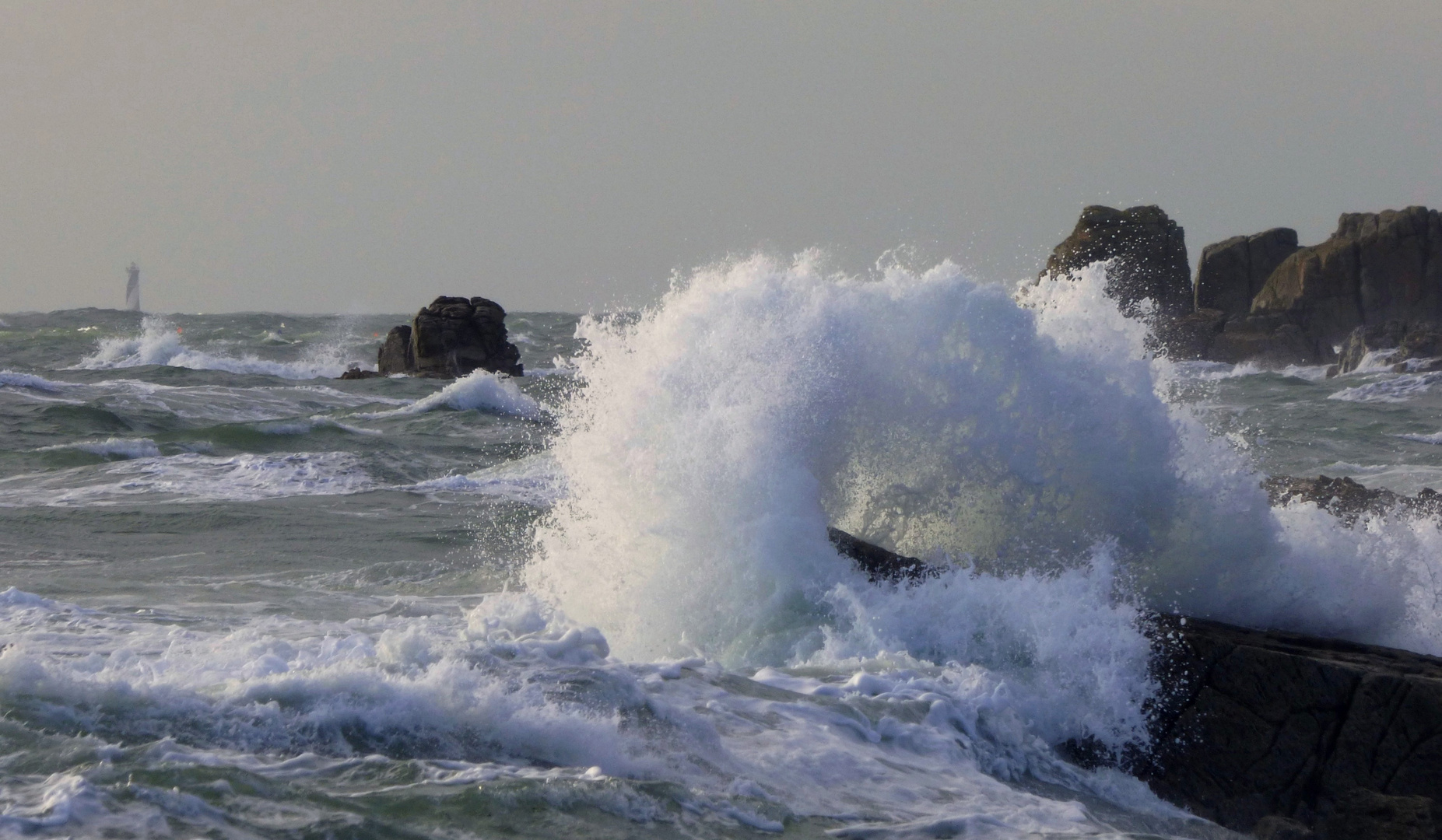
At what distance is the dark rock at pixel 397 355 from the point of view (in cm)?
3206

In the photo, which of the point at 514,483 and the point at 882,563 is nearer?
the point at 882,563

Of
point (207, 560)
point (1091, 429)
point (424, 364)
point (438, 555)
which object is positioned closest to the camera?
point (1091, 429)

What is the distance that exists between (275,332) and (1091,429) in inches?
1785

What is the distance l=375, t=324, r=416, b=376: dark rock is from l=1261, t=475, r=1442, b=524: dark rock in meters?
24.6

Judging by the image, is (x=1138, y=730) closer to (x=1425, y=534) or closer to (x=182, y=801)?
(x=1425, y=534)

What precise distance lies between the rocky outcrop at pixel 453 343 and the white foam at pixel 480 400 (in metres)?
5.87

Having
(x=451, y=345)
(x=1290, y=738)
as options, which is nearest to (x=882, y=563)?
(x=1290, y=738)

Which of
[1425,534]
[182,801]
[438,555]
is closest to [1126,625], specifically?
[1425,534]

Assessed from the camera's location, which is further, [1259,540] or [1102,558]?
[1259,540]

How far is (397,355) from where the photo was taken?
32.5 m

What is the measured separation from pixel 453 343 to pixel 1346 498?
2424 centimetres

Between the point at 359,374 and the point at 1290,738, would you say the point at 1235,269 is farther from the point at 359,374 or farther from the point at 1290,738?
the point at 1290,738

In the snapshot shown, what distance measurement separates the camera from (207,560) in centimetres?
956

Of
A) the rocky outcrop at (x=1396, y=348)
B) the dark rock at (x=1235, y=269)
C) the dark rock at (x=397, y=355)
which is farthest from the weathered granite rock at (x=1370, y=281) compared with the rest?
the dark rock at (x=397, y=355)
